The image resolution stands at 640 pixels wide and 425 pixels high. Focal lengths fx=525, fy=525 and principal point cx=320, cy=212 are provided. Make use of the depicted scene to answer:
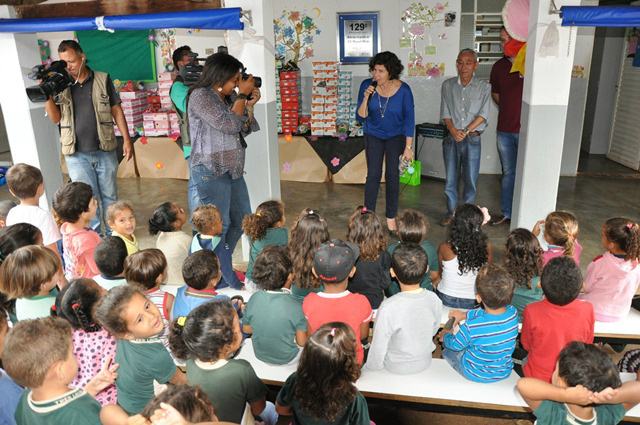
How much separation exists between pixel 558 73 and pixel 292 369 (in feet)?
8.95

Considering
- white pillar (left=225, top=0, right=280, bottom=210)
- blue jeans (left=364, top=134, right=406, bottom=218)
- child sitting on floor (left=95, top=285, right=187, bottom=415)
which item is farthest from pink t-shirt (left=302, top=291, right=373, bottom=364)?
blue jeans (left=364, top=134, right=406, bottom=218)

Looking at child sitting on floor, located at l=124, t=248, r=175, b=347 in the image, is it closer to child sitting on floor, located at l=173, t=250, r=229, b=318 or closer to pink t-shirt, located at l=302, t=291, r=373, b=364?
child sitting on floor, located at l=173, t=250, r=229, b=318

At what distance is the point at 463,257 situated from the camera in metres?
2.76

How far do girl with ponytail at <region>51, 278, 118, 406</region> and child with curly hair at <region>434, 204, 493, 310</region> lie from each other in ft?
5.56

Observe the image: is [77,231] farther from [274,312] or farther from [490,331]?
[490,331]

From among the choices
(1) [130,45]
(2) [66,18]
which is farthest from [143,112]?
(2) [66,18]

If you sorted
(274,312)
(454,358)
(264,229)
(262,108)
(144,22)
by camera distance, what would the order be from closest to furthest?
(274,312) < (454,358) < (264,229) < (144,22) < (262,108)

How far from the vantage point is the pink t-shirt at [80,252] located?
294 centimetres

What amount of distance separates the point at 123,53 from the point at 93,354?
5.69 meters

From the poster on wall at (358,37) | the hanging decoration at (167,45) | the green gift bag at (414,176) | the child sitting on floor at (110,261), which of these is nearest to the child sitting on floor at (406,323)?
the child sitting on floor at (110,261)

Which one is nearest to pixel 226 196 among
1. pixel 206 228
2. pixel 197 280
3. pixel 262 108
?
pixel 206 228

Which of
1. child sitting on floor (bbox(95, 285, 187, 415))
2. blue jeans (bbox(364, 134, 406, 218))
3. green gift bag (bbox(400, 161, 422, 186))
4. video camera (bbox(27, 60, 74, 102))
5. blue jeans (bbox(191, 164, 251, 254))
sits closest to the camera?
child sitting on floor (bbox(95, 285, 187, 415))

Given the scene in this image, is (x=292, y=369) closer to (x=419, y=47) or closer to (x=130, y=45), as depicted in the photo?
(x=419, y=47)

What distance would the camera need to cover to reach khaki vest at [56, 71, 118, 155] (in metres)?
3.85
